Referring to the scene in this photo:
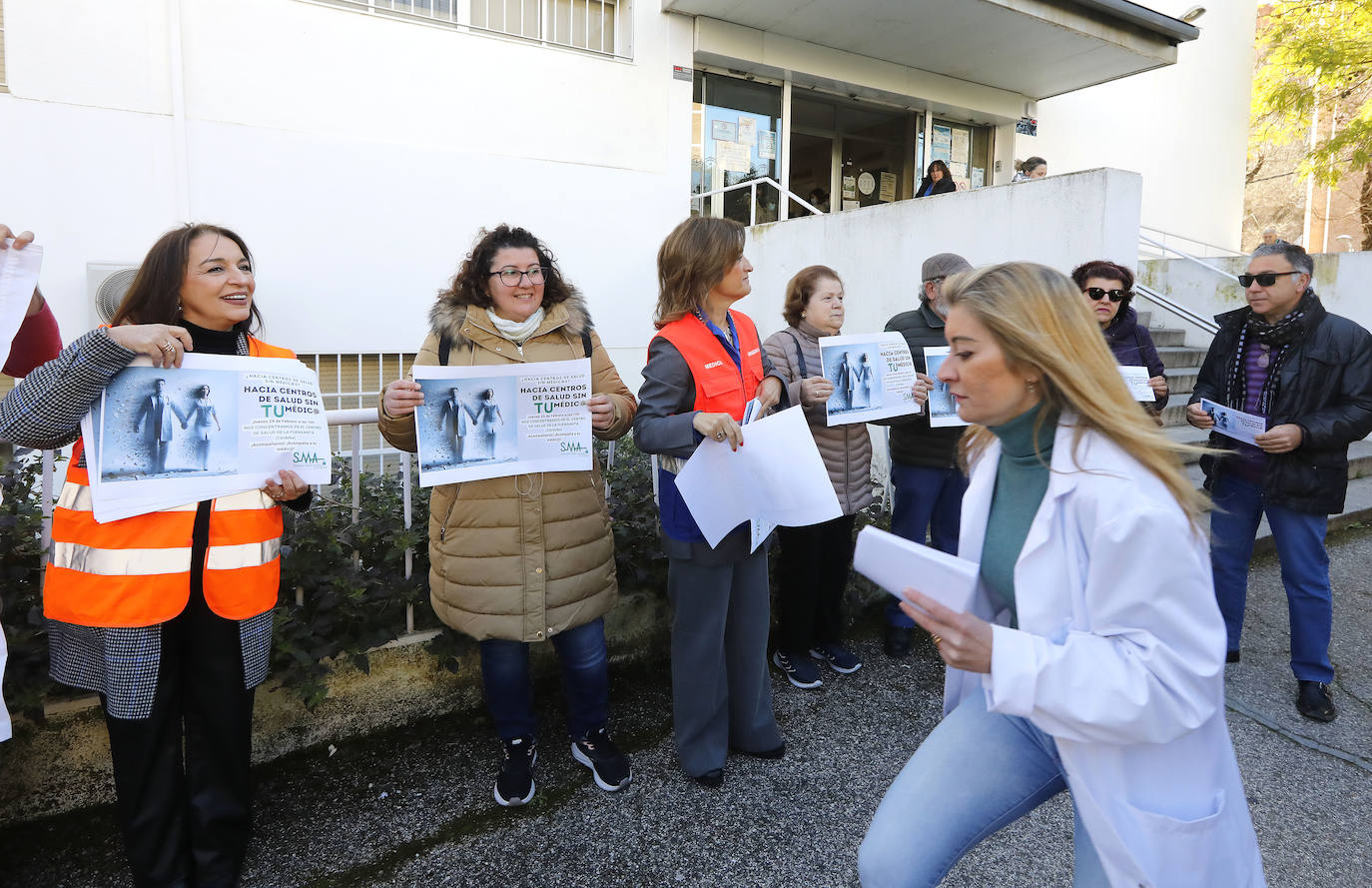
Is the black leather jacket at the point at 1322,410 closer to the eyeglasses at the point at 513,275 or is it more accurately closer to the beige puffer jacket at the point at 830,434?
the beige puffer jacket at the point at 830,434

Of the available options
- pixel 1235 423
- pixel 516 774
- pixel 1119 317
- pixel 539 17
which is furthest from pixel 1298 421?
pixel 539 17

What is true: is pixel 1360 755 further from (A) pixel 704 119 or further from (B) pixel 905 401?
(A) pixel 704 119

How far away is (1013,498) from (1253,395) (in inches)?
113

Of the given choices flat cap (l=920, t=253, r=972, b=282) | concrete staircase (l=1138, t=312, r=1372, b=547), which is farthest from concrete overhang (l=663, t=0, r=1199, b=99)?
flat cap (l=920, t=253, r=972, b=282)

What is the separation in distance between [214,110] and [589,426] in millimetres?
6959

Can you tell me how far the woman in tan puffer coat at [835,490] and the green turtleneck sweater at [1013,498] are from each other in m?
1.92

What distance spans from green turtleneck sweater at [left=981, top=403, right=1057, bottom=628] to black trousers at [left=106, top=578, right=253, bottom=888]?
2.10m

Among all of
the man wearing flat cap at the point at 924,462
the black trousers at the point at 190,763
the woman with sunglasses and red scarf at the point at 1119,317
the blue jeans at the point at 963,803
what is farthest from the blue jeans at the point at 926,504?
the black trousers at the point at 190,763

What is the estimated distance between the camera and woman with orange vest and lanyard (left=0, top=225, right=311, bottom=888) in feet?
6.71

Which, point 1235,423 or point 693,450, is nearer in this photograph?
point 693,450

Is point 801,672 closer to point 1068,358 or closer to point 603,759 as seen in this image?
point 603,759

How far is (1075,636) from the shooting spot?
1402mm

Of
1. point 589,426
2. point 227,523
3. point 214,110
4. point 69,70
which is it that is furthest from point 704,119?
point 227,523

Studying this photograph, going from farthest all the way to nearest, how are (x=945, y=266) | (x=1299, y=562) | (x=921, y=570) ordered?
(x=945, y=266) → (x=1299, y=562) → (x=921, y=570)
